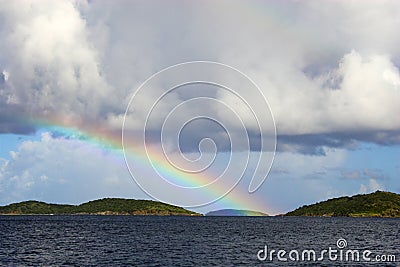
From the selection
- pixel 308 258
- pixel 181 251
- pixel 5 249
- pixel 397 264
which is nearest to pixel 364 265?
pixel 397 264

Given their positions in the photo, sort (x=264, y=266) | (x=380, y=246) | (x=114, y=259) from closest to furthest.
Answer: (x=264, y=266)
(x=114, y=259)
(x=380, y=246)

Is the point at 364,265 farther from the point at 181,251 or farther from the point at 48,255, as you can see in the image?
the point at 48,255

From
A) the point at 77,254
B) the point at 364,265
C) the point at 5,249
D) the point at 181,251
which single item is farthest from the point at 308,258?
the point at 5,249

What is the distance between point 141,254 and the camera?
424 feet

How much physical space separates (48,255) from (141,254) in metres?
21.8

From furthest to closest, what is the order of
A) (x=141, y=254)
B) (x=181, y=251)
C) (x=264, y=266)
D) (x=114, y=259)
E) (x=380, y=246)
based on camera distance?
1. (x=380, y=246)
2. (x=181, y=251)
3. (x=141, y=254)
4. (x=114, y=259)
5. (x=264, y=266)

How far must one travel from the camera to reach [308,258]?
123438 mm

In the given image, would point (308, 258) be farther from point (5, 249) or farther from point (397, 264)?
point (5, 249)

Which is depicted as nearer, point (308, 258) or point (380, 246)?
point (308, 258)

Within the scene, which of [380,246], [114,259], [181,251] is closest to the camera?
[114,259]

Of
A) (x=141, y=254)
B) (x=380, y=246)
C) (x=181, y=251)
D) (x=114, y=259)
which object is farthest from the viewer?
(x=380, y=246)

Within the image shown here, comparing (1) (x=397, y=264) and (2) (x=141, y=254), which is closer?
(1) (x=397, y=264)

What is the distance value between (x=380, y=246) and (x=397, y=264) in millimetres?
49154

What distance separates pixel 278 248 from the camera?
147250mm
